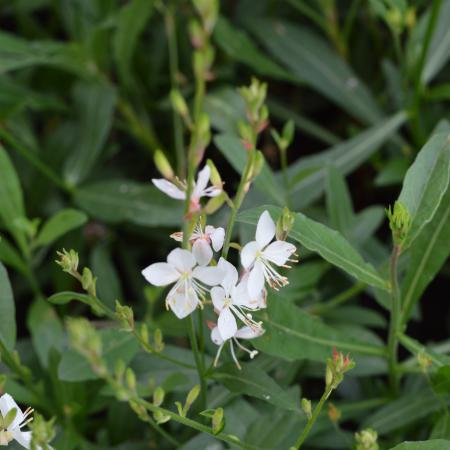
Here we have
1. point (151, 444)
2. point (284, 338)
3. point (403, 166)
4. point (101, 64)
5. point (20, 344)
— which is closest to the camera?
point (284, 338)

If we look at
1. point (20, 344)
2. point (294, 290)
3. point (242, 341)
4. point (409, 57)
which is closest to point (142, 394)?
point (242, 341)

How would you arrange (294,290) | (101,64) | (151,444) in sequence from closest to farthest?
(151,444)
(294,290)
(101,64)

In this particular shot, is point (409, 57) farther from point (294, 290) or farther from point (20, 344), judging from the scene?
point (20, 344)

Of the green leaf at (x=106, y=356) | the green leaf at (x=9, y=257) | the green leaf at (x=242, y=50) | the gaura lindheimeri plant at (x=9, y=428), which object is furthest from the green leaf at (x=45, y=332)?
the green leaf at (x=242, y=50)

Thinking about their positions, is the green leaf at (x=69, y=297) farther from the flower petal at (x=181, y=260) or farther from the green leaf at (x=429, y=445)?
the green leaf at (x=429, y=445)

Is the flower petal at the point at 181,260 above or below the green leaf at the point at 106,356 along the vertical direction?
above

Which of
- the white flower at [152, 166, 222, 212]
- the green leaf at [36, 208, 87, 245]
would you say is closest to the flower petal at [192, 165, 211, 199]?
the white flower at [152, 166, 222, 212]

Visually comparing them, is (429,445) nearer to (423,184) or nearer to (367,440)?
(367,440)
